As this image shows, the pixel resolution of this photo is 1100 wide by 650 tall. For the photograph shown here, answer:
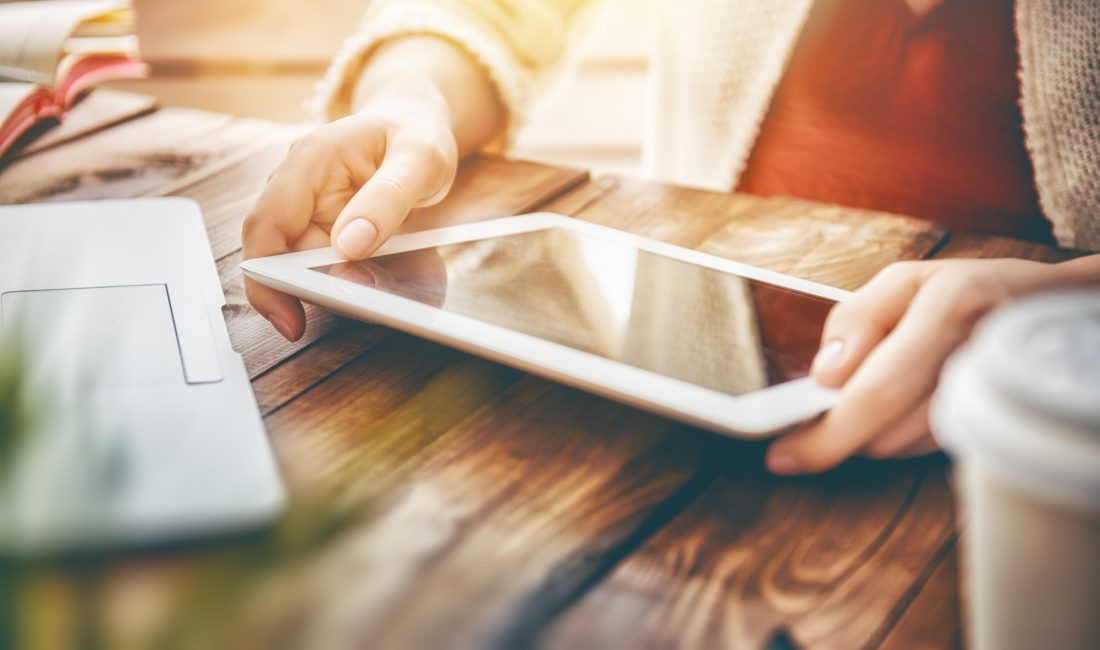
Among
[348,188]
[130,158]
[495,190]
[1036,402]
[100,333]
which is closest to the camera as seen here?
[1036,402]

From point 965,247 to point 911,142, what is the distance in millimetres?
334

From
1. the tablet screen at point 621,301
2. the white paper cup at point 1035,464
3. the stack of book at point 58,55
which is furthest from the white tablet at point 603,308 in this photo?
the stack of book at point 58,55

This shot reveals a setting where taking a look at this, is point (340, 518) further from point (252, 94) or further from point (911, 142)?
point (252, 94)

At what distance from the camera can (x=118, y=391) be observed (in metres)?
0.48

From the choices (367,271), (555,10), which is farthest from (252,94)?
(367,271)

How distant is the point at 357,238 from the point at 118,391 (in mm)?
182

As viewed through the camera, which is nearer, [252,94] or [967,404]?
[967,404]

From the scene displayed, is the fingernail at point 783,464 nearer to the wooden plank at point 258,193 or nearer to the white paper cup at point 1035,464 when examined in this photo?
the white paper cup at point 1035,464

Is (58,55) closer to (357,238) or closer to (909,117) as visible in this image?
(357,238)

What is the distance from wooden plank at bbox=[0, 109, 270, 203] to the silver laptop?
0.11 meters

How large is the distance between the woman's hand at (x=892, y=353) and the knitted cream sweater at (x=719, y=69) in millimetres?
439

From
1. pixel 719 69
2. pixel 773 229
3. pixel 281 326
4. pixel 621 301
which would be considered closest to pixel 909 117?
pixel 719 69

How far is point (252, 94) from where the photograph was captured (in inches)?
119

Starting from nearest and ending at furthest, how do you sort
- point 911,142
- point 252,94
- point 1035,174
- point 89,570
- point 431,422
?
1. point 89,570
2. point 431,422
3. point 1035,174
4. point 911,142
5. point 252,94
